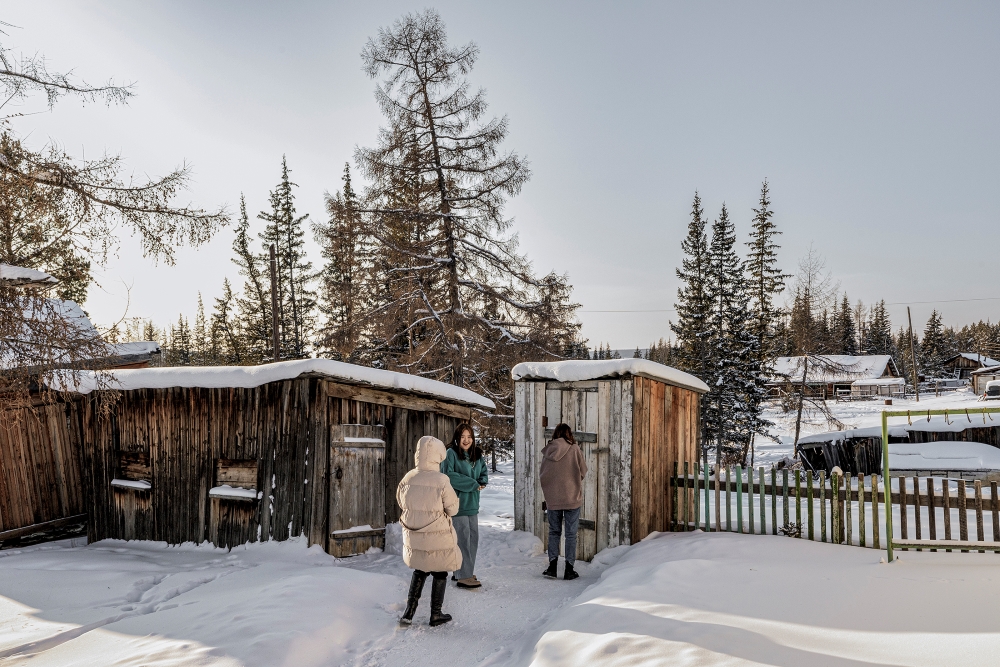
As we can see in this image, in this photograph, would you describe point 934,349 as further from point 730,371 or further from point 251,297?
point 251,297

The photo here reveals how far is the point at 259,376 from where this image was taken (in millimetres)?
8023

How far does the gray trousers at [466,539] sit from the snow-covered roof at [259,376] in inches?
99.3

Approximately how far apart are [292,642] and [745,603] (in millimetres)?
3688

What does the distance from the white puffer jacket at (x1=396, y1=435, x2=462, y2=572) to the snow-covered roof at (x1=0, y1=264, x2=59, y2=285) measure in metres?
4.22

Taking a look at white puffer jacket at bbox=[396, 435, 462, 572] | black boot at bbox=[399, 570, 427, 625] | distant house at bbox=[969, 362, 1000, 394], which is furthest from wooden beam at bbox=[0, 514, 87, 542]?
distant house at bbox=[969, 362, 1000, 394]

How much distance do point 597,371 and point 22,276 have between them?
23.4ft

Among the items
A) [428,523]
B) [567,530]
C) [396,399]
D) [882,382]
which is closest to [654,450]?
[567,530]

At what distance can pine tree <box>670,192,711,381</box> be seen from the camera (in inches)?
1148

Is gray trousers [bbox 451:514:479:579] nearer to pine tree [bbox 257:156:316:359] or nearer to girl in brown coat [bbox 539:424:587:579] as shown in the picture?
girl in brown coat [bbox 539:424:587:579]

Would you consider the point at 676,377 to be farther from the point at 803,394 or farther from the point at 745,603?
the point at 803,394

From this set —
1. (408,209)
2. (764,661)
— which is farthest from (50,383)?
(408,209)

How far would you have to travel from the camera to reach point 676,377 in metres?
8.75

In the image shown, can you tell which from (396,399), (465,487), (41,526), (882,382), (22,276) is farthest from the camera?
(882,382)

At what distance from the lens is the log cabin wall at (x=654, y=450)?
311 inches
